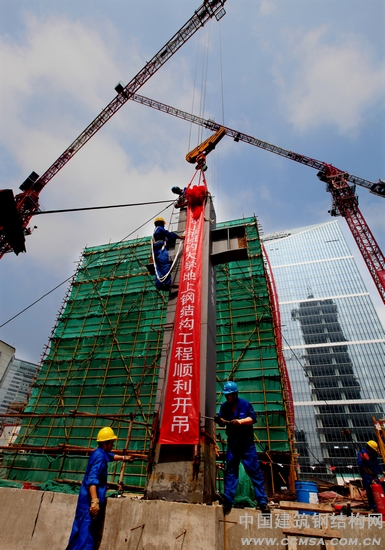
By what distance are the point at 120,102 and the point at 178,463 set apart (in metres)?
33.6

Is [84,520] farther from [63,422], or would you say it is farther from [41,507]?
[63,422]

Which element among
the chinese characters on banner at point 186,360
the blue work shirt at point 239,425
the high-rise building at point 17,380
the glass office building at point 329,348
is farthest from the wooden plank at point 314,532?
the high-rise building at point 17,380

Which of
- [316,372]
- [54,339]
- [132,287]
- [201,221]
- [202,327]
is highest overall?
[316,372]

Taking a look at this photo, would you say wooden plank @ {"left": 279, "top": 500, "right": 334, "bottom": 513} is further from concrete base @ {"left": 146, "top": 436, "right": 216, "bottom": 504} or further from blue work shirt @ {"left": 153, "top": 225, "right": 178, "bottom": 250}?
blue work shirt @ {"left": 153, "top": 225, "right": 178, "bottom": 250}

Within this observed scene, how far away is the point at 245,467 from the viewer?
393 centimetres

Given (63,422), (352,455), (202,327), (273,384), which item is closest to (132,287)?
(63,422)

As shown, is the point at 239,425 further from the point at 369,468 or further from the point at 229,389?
the point at 369,468

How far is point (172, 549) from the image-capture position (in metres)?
3.25

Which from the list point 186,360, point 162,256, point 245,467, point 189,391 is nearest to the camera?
point 245,467

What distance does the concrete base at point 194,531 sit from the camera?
3.24 m

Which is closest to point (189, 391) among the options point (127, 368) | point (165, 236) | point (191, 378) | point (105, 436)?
point (191, 378)

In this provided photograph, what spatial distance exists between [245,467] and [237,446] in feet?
0.86

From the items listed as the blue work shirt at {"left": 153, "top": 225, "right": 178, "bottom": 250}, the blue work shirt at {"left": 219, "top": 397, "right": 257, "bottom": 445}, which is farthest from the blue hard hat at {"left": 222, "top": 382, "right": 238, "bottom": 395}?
the blue work shirt at {"left": 153, "top": 225, "right": 178, "bottom": 250}

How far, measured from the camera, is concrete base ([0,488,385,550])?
3238 mm
